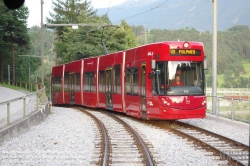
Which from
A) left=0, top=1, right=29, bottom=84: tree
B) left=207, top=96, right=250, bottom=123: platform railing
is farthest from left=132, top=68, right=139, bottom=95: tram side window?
left=0, top=1, right=29, bottom=84: tree

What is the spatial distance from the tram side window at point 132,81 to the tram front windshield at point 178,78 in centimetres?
217

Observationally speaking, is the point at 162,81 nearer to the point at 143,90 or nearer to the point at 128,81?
the point at 143,90

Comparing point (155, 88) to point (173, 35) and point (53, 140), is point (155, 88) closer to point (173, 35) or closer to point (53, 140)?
point (53, 140)

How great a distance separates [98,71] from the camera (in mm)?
25156

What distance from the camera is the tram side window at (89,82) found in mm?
26266

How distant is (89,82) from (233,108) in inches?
450

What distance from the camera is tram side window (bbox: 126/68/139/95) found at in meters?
18.2

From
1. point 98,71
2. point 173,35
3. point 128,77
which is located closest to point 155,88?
point 128,77

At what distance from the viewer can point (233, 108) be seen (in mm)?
17234

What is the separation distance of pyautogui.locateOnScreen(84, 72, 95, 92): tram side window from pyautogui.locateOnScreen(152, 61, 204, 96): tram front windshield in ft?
34.3

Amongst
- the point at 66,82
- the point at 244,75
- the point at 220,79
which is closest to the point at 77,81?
the point at 66,82

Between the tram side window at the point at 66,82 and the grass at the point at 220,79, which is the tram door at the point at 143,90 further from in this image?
the grass at the point at 220,79

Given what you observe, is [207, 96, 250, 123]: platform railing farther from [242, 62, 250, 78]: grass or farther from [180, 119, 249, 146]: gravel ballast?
[242, 62, 250, 78]: grass

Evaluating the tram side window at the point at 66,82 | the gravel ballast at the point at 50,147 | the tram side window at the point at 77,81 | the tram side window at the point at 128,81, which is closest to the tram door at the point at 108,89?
the tram side window at the point at 128,81
